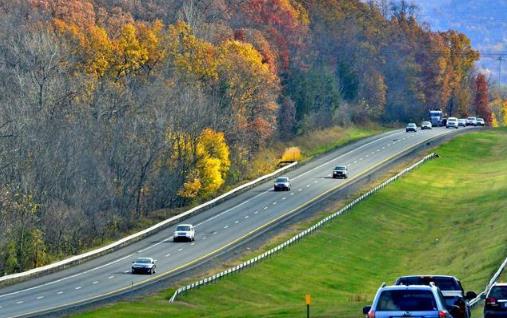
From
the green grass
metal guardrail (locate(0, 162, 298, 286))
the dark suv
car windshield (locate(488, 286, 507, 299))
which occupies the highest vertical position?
the dark suv

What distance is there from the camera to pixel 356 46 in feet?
655

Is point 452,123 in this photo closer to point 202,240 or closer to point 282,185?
point 282,185

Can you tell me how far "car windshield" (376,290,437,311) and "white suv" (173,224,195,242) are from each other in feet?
210

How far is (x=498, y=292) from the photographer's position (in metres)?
39.2

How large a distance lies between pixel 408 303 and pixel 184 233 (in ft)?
212

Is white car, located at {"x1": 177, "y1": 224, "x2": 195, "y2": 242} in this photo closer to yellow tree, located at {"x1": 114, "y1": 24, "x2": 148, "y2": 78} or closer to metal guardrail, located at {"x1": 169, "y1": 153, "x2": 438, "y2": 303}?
metal guardrail, located at {"x1": 169, "y1": 153, "x2": 438, "y2": 303}

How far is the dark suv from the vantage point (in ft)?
92.7

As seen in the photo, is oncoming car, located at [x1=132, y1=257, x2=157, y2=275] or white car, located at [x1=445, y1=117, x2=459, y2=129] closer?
oncoming car, located at [x1=132, y1=257, x2=157, y2=275]

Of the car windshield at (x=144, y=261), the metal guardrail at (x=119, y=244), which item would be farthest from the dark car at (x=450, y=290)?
the car windshield at (x=144, y=261)

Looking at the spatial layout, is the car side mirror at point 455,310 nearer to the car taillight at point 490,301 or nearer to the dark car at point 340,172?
the car taillight at point 490,301

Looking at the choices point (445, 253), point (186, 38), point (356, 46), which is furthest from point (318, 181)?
point (356, 46)

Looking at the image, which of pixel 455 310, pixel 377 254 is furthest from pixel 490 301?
pixel 377 254

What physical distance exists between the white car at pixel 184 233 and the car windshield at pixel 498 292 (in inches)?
2129

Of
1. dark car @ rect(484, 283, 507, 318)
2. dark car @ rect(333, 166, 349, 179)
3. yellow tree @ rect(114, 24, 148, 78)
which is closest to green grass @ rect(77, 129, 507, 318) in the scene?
dark car @ rect(484, 283, 507, 318)
